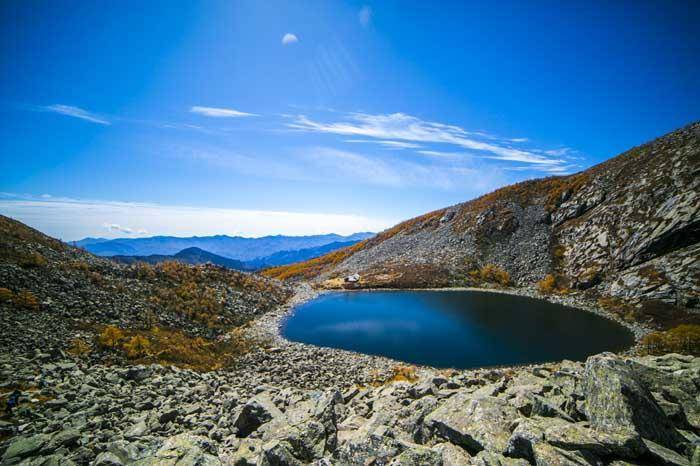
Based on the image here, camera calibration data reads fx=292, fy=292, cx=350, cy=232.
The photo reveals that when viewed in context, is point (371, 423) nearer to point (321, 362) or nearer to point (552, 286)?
point (321, 362)

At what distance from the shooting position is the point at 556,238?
67.8 m

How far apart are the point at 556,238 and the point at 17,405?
83474 mm

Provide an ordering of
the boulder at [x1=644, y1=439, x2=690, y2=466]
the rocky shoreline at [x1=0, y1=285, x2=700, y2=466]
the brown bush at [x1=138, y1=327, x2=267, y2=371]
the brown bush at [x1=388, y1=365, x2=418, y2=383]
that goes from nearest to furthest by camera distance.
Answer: the boulder at [x1=644, y1=439, x2=690, y2=466]
the rocky shoreline at [x1=0, y1=285, x2=700, y2=466]
the brown bush at [x1=138, y1=327, x2=267, y2=371]
the brown bush at [x1=388, y1=365, x2=418, y2=383]

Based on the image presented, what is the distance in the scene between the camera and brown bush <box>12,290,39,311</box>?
22.8 metres

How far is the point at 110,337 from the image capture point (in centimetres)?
2242

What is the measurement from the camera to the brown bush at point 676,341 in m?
27.5

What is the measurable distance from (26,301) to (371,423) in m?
29.0

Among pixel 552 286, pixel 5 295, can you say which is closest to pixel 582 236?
pixel 552 286

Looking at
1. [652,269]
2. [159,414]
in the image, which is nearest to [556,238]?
[652,269]

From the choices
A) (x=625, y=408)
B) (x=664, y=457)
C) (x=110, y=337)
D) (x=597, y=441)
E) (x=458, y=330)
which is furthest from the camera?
(x=458, y=330)

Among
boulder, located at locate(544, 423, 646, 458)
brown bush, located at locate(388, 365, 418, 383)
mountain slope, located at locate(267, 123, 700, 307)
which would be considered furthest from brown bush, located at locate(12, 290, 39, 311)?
mountain slope, located at locate(267, 123, 700, 307)

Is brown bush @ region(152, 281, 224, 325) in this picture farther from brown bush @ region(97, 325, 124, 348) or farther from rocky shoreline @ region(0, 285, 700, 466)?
rocky shoreline @ region(0, 285, 700, 466)

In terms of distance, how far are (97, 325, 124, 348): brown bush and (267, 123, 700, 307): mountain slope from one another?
162 feet

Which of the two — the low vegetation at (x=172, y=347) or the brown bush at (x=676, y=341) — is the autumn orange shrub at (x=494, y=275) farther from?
the low vegetation at (x=172, y=347)
